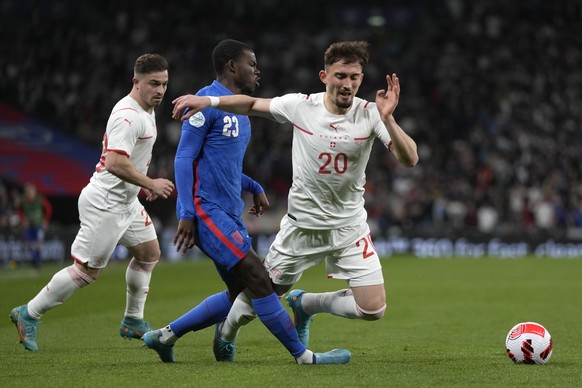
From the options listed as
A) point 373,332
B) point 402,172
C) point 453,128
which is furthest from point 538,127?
point 373,332

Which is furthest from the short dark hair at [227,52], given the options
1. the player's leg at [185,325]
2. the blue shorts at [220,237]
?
the player's leg at [185,325]

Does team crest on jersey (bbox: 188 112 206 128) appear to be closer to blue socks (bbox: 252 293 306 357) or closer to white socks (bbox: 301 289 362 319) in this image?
blue socks (bbox: 252 293 306 357)

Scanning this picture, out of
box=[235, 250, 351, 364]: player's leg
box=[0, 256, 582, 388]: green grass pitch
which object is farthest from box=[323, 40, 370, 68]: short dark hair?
box=[0, 256, 582, 388]: green grass pitch

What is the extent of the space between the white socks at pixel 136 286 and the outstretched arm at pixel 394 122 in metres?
3.40

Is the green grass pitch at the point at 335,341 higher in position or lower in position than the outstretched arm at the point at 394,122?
lower

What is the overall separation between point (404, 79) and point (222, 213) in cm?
2463

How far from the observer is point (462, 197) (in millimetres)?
27359

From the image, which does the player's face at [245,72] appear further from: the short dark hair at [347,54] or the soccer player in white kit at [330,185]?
the short dark hair at [347,54]

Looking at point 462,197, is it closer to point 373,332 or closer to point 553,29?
point 553,29

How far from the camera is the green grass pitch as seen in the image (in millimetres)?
6738

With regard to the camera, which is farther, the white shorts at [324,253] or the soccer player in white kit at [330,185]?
the white shorts at [324,253]

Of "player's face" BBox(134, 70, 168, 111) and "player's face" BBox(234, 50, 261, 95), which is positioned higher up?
"player's face" BBox(234, 50, 261, 95)

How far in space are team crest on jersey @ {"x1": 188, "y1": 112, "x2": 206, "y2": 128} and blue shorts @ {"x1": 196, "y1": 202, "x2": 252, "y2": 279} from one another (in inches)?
23.6

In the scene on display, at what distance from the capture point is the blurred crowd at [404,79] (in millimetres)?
27234
